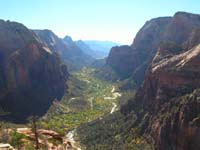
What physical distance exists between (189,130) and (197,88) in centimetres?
1880

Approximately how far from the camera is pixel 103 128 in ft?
487

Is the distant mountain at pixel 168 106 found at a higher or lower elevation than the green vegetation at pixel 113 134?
higher

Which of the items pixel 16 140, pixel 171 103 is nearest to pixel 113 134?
pixel 171 103

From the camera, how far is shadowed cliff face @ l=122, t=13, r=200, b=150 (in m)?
104

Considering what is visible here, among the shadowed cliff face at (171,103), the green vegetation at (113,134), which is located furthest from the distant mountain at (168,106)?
the green vegetation at (113,134)

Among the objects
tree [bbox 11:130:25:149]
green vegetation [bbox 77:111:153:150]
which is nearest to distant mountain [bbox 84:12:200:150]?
green vegetation [bbox 77:111:153:150]

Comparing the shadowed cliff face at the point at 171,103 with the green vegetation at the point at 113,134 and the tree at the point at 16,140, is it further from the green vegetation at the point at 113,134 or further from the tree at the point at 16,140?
the tree at the point at 16,140

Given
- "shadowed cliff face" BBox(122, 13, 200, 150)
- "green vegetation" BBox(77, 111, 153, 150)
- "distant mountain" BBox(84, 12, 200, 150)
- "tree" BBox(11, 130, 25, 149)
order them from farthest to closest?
"green vegetation" BBox(77, 111, 153, 150), "distant mountain" BBox(84, 12, 200, 150), "shadowed cliff face" BBox(122, 13, 200, 150), "tree" BBox(11, 130, 25, 149)

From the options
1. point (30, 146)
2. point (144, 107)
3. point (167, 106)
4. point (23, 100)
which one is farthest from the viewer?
point (23, 100)

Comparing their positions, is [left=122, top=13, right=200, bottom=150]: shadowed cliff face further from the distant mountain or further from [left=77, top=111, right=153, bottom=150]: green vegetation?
[left=77, top=111, right=153, bottom=150]: green vegetation

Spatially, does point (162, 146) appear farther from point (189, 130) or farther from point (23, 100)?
point (23, 100)

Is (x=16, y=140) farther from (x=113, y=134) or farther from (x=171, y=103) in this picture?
(x=113, y=134)

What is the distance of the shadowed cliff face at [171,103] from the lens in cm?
10400

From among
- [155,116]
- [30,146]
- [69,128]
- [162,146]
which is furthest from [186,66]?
[30,146]
